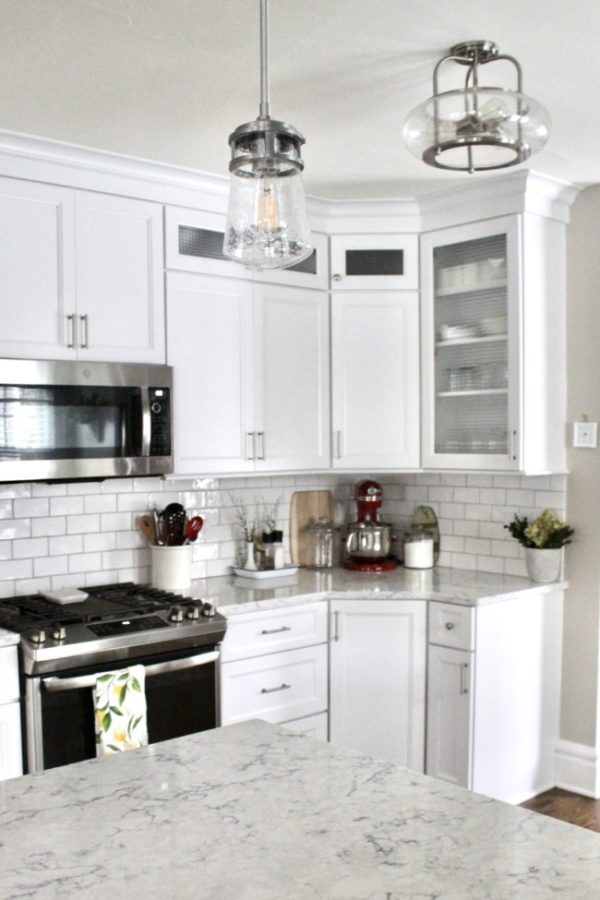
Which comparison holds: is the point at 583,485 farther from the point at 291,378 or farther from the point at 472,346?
the point at 291,378

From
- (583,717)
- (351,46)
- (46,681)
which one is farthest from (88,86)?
(583,717)

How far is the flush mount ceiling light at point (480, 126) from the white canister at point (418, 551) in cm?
249

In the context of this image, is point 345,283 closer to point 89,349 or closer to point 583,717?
point 89,349

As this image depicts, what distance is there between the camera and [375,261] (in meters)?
3.97

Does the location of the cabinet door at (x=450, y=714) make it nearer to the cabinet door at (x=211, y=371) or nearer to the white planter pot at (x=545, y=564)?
the white planter pot at (x=545, y=564)

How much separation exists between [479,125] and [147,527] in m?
2.36

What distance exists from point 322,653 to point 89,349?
1505 millimetres

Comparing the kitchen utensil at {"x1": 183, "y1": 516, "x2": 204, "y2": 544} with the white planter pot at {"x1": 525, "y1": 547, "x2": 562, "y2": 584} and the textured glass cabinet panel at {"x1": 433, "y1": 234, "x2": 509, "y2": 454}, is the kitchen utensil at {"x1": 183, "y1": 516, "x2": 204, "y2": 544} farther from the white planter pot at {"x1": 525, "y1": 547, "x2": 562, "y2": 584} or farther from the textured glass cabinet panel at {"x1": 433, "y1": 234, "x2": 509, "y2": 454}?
the white planter pot at {"x1": 525, "y1": 547, "x2": 562, "y2": 584}

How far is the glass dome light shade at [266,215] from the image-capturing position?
1482 millimetres

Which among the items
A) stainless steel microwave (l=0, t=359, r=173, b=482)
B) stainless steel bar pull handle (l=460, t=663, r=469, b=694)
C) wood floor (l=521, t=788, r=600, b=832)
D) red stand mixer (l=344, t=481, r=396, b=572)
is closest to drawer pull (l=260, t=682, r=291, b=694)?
stainless steel bar pull handle (l=460, t=663, r=469, b=694)

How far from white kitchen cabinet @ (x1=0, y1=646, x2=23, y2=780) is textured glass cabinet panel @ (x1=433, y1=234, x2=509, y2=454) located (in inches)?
79.5

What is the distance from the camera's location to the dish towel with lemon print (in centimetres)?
208

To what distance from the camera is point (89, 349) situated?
320cm

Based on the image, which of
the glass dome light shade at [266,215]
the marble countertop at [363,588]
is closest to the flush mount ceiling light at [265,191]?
the glass dome light shade at [266,215]
